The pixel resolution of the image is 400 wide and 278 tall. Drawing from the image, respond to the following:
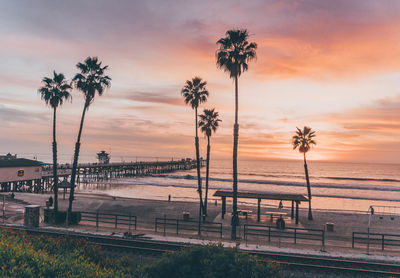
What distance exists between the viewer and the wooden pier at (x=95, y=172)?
67625mm

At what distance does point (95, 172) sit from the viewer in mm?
106812

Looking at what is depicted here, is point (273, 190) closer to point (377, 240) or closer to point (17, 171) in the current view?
point (377, 240)

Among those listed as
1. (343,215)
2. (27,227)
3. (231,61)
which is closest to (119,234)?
(27,227)

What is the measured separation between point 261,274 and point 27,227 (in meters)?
20.7

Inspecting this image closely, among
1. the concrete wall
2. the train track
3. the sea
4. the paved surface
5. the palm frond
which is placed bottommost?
the sea

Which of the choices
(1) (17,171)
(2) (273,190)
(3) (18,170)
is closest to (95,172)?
(3) (18,170)

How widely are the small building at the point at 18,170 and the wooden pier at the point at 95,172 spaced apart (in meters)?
1.99

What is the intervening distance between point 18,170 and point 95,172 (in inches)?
2005

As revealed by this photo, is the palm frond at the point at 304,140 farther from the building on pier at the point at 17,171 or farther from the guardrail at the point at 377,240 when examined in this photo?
the building on pier at the point at 17,171

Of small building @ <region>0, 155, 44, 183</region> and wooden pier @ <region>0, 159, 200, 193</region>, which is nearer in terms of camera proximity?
small building @ <region>0, 155, 44, 183</region>

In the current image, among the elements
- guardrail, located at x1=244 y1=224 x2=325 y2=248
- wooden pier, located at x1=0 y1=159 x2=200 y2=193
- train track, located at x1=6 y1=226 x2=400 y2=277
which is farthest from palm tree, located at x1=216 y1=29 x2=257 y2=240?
wooden pier, located at x1=0 y1=159 x2=200 y2=193

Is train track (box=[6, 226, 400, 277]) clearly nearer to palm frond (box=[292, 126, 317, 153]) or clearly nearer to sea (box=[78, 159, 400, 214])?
palm frond (box=[292, 126, 317, 153])

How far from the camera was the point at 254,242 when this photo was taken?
71.8 feet

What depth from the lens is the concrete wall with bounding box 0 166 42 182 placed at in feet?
174
